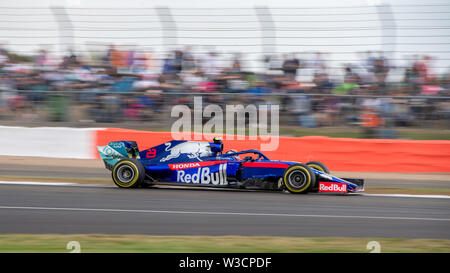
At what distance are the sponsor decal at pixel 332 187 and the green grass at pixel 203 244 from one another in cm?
289

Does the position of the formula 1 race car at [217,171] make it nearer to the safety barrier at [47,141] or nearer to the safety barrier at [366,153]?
the safety barrier at [366,153]

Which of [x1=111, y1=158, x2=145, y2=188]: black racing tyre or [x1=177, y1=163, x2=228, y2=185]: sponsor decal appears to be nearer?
[x1=177, y1=163, x2=228, y2=185]: sponsor decal

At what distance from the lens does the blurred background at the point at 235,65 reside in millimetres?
12766

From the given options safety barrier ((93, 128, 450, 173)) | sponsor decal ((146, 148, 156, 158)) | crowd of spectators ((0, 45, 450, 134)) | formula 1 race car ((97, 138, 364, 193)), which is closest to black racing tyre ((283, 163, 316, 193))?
formula 1 race car ((97, 138, 364, 193))

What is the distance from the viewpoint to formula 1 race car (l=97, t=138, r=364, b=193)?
9148 mm

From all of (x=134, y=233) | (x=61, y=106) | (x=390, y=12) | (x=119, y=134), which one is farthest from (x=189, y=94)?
(x=134, y=233)

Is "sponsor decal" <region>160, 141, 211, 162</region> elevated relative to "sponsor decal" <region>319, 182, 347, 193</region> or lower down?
elevated

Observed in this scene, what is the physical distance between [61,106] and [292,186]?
277 inches

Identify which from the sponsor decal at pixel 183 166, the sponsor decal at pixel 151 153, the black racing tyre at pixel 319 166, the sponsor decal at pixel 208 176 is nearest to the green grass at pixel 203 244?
the sponsor decal at pixel 208 176

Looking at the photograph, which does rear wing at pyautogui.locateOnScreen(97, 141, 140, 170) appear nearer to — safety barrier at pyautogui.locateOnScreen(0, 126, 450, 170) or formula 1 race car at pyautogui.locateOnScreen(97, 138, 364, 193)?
formula 1 race car at pyautogui.locateOnScreen(97, 138, 364, 193)

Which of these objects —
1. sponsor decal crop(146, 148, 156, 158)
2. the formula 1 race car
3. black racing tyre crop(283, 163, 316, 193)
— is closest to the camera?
black racing tyre crop(283, 163, 316, 193)

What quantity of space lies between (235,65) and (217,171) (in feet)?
16.3

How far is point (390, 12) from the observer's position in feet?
42.7

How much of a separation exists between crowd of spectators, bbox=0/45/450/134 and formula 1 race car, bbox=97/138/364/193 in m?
3.38
